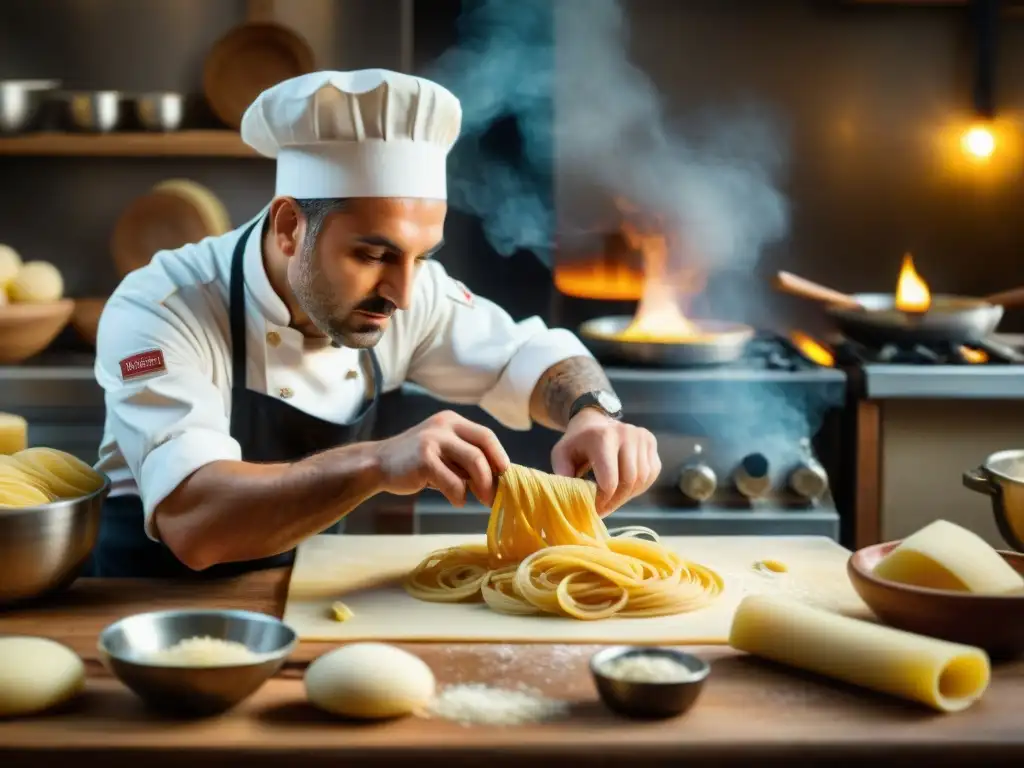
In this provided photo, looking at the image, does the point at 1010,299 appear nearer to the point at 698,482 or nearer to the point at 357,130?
the point at 698,482

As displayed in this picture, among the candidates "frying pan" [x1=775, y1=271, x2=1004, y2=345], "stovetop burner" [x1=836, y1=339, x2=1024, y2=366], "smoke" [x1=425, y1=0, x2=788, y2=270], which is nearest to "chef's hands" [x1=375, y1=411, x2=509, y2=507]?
"stovetop burner" [x1=836, y1=339, x2=1024, y2=366]

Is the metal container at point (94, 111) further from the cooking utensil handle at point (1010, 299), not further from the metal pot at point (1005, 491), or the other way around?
the metal pot at point (1005, 491)

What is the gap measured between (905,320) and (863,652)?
202 cm

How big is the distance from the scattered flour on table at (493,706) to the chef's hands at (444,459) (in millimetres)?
404

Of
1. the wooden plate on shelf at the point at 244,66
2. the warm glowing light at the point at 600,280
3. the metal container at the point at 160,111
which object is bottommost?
the warm glowing light at the point at 600,280

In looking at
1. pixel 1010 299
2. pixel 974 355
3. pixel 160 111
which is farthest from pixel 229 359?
pixel 1010 299

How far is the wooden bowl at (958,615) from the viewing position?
4.92 feet

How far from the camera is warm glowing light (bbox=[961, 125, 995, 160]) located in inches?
154

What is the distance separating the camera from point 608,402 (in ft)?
7.72

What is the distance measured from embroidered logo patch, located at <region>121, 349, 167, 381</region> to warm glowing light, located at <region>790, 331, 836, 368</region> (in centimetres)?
189

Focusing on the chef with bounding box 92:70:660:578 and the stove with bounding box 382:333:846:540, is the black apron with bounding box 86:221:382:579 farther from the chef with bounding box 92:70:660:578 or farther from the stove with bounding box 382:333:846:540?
the stove with bounding box 382:333:846:540

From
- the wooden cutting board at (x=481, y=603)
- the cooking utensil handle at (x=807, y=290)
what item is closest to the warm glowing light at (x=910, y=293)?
the cooking utensil handle at (x=807, y=290)

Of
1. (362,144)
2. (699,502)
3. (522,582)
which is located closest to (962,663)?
(522,582)

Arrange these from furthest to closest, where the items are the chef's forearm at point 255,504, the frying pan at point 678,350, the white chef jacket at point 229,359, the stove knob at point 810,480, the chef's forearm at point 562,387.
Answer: the frying pan at point 678,350 < the stove knob at point 810,480 < the chef's forearm at point 562,387 < the white chef jacket at point 229,359 < the chef's forearm at point 255,504
